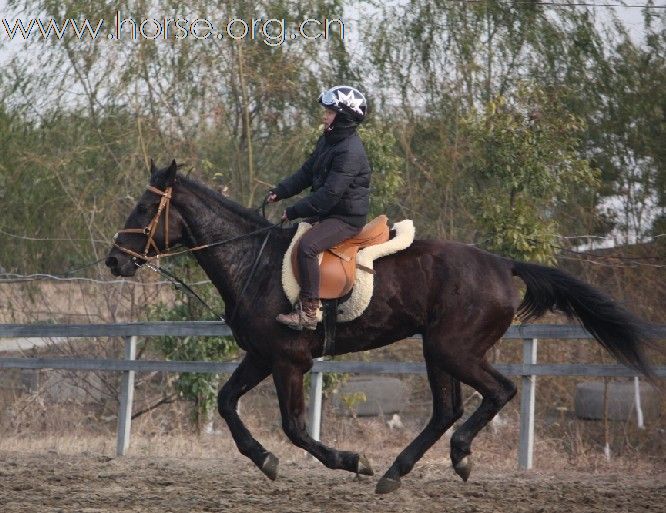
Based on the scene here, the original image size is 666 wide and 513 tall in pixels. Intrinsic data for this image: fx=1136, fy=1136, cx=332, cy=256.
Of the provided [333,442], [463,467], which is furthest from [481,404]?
[333,442]

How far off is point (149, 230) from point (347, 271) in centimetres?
140

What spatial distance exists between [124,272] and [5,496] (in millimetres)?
1658

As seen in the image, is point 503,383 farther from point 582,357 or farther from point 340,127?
point 582,357

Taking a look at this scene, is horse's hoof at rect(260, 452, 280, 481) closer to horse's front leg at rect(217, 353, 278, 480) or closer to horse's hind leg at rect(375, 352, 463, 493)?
horse's front leg at rect(217, 353, 278, 480)

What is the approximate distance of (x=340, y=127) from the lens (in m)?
7.80

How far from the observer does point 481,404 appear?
7816mm

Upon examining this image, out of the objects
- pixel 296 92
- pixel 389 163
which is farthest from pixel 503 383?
pixel 296 92

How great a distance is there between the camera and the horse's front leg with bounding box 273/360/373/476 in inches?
298

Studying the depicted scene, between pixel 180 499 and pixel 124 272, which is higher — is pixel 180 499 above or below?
below

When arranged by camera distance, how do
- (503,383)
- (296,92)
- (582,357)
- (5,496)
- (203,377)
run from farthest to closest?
(296,92) → (582,357) → (203,377) → (503,383) → (5,496)

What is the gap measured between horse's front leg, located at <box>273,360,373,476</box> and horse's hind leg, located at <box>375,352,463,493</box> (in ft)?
0.76

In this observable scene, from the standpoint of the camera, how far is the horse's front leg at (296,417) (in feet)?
24.8

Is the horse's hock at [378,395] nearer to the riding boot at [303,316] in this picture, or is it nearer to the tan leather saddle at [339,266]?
the tan leather saddle at [339,266]

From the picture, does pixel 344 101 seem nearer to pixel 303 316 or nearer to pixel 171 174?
pixel 171 174
